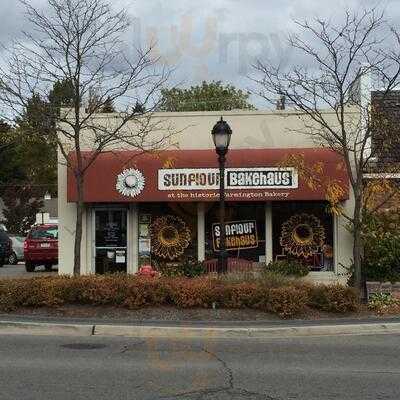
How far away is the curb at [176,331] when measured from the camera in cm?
1166

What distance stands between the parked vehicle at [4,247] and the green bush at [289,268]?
727 inches

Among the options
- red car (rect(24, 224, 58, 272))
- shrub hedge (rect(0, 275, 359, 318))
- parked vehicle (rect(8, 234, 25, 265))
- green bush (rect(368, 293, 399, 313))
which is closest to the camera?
shrub hedge (rect(0, 275, 359, 318))

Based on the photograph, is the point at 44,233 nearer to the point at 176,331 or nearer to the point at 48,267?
the point at 48,267

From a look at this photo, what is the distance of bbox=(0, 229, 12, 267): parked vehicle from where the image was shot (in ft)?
108

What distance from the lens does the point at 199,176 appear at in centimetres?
1769

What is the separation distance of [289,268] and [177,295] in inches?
214

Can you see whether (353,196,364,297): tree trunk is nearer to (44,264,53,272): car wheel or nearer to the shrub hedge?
the shrub hedge

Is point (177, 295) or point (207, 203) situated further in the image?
point (207, 203)

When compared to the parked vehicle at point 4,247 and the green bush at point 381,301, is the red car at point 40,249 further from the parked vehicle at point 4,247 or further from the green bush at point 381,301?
the green bush at point 381,301

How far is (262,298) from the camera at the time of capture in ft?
43.2

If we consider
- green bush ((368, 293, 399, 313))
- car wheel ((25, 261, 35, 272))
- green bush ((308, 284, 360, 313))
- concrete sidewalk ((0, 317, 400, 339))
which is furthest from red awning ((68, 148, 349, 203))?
car wheel ((25, 261, 35, 272))

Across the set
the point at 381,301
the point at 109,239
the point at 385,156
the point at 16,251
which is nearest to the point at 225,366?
the point at 381,301

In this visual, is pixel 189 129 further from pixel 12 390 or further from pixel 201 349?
pixel 12 390

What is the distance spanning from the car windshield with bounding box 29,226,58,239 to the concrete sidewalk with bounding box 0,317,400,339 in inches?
575
